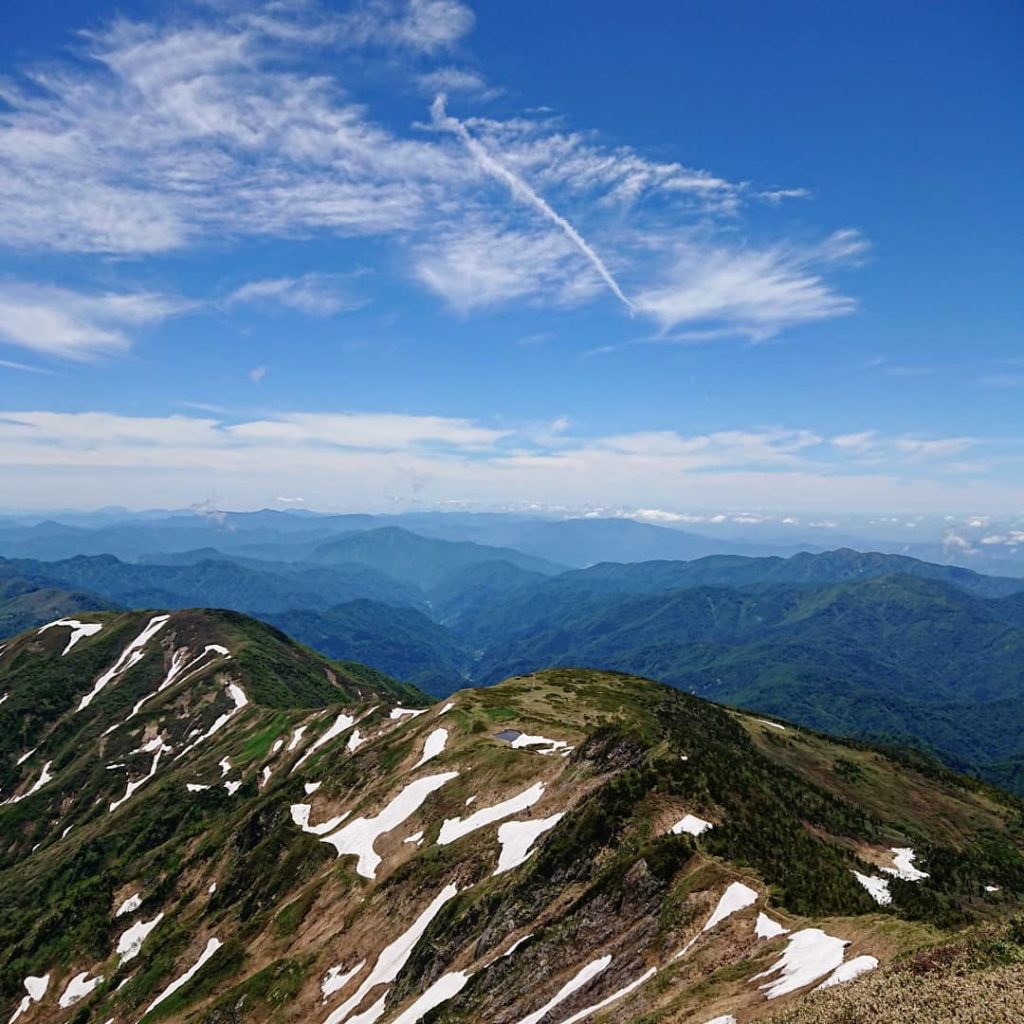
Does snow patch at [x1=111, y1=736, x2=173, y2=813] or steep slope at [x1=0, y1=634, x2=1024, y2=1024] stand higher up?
steep slope at [x1=0, y1=634, x2=1024, y2=1024]

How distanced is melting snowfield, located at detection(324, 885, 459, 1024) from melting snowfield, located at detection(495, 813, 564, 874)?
16.0 ft

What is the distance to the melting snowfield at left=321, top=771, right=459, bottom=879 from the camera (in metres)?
71.1

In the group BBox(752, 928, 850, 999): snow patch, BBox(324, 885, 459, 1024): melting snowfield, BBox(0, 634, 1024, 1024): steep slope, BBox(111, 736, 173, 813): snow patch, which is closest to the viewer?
BBox(752, 928, 850, 999): snow patch

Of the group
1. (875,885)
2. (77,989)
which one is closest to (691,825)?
(875,885)

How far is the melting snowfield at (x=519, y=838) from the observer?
53.6 metres

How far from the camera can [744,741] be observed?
99.5 meters

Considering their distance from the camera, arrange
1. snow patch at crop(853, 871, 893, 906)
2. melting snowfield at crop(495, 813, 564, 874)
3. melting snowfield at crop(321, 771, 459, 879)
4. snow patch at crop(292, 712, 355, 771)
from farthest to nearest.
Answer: snow patch at crop(292, 712, 355, 771) → melting snowfield at crop(321, 771, 459, 879) → melting snowfield at crop(495, 813, 564, 874) → snow patch at crop(853, 871, 893, 906)

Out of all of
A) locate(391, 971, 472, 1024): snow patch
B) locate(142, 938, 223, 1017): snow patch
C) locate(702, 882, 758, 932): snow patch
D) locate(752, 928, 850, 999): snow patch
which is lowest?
locate(142, 938, 223, 1017): snow patch

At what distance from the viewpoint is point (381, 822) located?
7338 cm

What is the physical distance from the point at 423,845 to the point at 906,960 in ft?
164

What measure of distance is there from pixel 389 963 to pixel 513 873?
12827 mm

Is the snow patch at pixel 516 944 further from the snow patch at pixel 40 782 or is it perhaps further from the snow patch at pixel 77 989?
the snow patch at pixel 40 782

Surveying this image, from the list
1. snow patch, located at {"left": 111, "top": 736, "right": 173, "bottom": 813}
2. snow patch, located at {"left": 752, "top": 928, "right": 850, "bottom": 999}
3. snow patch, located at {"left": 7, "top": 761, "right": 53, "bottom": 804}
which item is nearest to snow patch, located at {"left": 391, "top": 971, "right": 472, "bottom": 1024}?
snow patch, located at {"left": 752, "top": 928, "right": 850, "bottom": 999}

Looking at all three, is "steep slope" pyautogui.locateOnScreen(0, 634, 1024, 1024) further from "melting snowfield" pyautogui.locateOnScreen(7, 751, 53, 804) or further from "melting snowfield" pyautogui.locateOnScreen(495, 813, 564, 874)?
"melting snowfield" pyautogui.locateOnScreen(7, 751, 53, 804)
